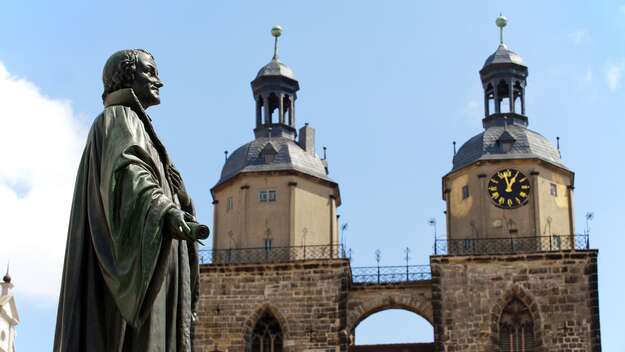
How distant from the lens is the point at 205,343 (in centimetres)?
4038

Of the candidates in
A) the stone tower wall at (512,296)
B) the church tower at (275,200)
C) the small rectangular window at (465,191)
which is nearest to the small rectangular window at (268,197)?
the church tower at (275,200)

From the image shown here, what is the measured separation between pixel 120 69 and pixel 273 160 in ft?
123

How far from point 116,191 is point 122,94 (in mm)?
498

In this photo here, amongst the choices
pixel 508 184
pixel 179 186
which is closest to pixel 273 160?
pixel 508 184

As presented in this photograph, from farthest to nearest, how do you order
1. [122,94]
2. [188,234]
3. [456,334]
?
[456,334]
[122,94]
[188,234]

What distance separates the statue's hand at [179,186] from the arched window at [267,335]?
3519 cm

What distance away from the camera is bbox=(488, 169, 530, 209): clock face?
4069 centimetres

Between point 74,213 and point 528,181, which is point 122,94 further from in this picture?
point 528,181

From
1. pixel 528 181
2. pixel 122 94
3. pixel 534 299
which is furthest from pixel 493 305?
pixel 122 94

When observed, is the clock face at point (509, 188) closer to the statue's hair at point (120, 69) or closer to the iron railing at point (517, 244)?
the iron railing at point (517, 244)

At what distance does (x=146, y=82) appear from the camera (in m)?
5.54

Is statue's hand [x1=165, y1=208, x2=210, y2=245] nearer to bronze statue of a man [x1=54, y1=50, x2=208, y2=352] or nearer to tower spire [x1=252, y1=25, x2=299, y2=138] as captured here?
bronze statue of a man [x1=54, y1=50, x2=208, y2=352]

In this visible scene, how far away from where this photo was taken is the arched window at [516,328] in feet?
130

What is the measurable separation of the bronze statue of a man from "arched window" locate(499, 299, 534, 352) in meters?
34.9
